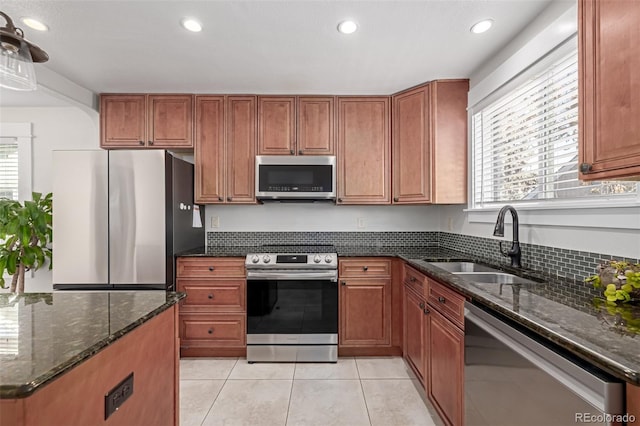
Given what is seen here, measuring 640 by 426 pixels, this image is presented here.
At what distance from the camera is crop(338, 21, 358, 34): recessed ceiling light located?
1886 mm

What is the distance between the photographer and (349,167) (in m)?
2.98

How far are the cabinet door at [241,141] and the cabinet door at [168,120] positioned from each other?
1.38 feet

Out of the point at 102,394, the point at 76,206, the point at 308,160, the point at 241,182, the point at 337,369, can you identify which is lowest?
the point at 337,369

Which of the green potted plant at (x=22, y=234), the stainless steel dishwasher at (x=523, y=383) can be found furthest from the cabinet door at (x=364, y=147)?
the green potted plant at (x=22, y=234)

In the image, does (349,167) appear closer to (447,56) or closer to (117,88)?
(447,56)

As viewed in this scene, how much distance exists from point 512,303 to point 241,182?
2.41 m

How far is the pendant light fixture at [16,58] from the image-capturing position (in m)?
1.02

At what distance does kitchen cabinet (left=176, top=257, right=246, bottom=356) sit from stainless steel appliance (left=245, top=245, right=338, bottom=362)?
0.35ft

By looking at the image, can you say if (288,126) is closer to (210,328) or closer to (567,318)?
(210,328)

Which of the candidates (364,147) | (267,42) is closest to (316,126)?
(364,147)

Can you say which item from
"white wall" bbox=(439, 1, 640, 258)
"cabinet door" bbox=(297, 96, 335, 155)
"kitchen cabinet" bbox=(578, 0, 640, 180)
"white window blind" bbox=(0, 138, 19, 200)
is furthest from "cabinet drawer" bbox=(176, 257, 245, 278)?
"kitchen cabinet" bbox=(578, 0, 640, 180)

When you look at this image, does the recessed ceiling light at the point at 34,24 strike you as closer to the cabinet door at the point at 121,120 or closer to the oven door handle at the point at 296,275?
the cabinet door at the point at 121,120

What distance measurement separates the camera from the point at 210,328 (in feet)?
8.82

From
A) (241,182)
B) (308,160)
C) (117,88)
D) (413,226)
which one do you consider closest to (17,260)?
(117,88)
